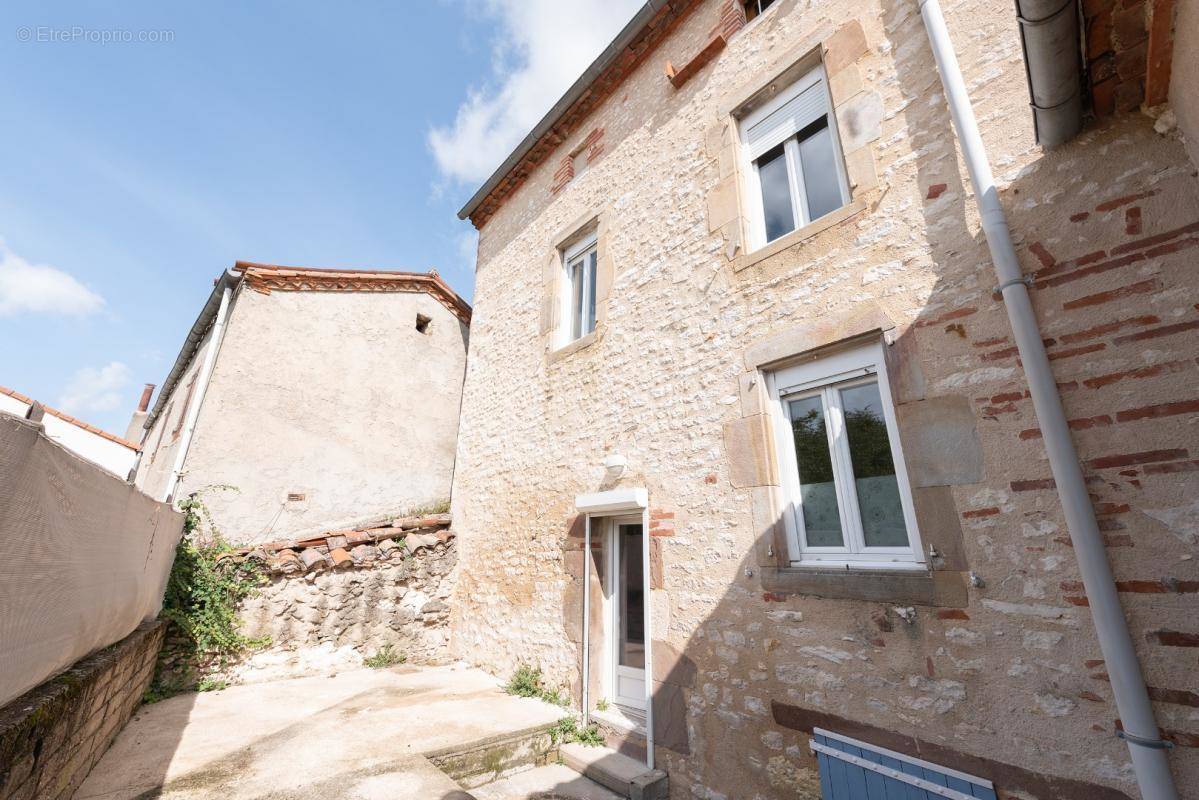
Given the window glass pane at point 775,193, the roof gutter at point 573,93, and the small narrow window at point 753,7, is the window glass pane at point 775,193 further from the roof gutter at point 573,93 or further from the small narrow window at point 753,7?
the roof gutter at point 573,93

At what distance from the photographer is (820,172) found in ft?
12.7

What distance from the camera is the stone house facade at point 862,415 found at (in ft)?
7.27

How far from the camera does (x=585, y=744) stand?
13.8ft

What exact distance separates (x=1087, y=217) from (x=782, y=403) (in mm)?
1854

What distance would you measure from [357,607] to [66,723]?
3733 mm

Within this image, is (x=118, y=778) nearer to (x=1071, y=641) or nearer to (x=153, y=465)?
(x=1071, y=641)

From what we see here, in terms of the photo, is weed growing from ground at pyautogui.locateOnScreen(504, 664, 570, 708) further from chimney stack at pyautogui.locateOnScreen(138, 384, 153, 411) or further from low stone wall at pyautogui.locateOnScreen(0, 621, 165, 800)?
chimney stack at pyautogui.locateOnScreen(138, 384, 153, 411)

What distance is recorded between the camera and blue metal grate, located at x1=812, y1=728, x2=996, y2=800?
236cm

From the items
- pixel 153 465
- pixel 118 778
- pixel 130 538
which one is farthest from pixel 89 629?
pixel 153 465

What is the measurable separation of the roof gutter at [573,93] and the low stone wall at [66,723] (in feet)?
23.1

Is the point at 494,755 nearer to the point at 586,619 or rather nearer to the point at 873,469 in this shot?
the point at 586,619

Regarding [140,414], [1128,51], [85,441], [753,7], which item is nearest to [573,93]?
[753,7]

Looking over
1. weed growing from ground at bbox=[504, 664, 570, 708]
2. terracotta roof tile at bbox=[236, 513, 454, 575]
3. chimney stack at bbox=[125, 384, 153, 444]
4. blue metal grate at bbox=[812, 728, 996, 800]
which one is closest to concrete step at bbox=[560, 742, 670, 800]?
weed growing from ground at bbox=[504, 664, 570, 708]

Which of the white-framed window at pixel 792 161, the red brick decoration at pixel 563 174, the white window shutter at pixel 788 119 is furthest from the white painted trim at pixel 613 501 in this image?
the red brick decoration at pixel 563 174
